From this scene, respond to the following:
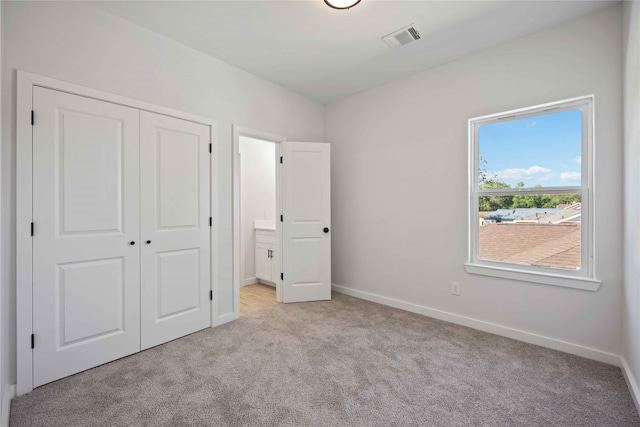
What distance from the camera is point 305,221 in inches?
145

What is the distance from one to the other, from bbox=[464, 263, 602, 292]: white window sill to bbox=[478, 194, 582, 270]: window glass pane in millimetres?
143

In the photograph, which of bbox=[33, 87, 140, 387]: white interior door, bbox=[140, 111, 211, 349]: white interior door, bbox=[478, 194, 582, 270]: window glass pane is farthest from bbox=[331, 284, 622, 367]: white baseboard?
bbox=[33, 87, 140, 387]: white interior door

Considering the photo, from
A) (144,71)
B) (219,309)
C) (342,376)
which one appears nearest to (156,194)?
(144,71)

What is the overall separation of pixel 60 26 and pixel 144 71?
55cm

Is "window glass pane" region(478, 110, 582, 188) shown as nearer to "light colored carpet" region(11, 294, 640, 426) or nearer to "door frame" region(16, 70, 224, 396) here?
"light colored carpet" region(11, 294, 640, 426)

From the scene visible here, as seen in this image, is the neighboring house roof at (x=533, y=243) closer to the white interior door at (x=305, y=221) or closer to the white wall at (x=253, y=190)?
the white interior door at (x=305, y=221)

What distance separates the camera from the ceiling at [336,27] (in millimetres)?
2168

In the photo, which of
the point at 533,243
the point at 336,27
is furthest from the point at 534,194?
the point at 336,27

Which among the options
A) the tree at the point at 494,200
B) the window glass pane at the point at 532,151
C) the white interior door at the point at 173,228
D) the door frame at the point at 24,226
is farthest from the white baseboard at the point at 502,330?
the door frame at the point at 24,226

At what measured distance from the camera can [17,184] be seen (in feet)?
5.99

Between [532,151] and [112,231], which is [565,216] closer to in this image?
[532,151]

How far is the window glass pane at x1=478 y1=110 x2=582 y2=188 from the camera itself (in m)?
2.43

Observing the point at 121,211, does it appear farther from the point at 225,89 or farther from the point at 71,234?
the point at 225,89

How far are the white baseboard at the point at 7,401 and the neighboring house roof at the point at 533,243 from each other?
372 centimetres
